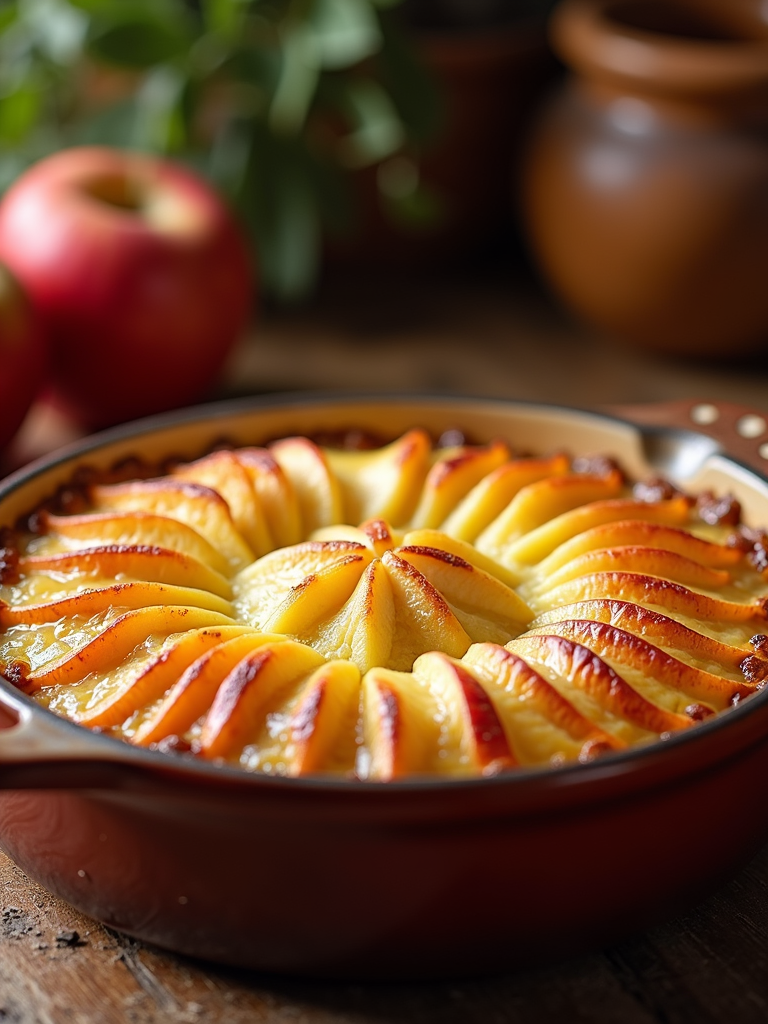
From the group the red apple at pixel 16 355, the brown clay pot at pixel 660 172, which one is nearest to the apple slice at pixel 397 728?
the red apple at pixel 16 355

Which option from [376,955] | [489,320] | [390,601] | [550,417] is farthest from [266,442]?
[489,320]

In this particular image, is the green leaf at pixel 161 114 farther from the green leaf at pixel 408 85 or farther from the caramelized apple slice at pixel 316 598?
the caramelized apple slice at pixel 316 598

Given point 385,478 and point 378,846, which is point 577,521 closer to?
point 385,478

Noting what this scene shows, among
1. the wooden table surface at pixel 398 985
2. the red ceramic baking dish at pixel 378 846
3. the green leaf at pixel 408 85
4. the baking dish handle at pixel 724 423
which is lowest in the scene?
the wooden table surface at pixel 398 985

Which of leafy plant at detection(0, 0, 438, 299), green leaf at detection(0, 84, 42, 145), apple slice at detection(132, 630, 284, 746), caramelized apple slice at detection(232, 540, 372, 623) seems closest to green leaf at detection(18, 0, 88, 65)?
leafy plant at detection(0, 0, 438, 299)

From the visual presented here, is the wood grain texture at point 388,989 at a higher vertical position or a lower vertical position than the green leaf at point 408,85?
lower

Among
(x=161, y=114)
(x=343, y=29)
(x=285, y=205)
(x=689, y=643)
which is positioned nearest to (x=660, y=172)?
(x=343, y=29)

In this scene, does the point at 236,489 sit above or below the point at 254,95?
below

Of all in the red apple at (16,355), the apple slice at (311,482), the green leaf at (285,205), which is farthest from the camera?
the green leaf at (285,205)
